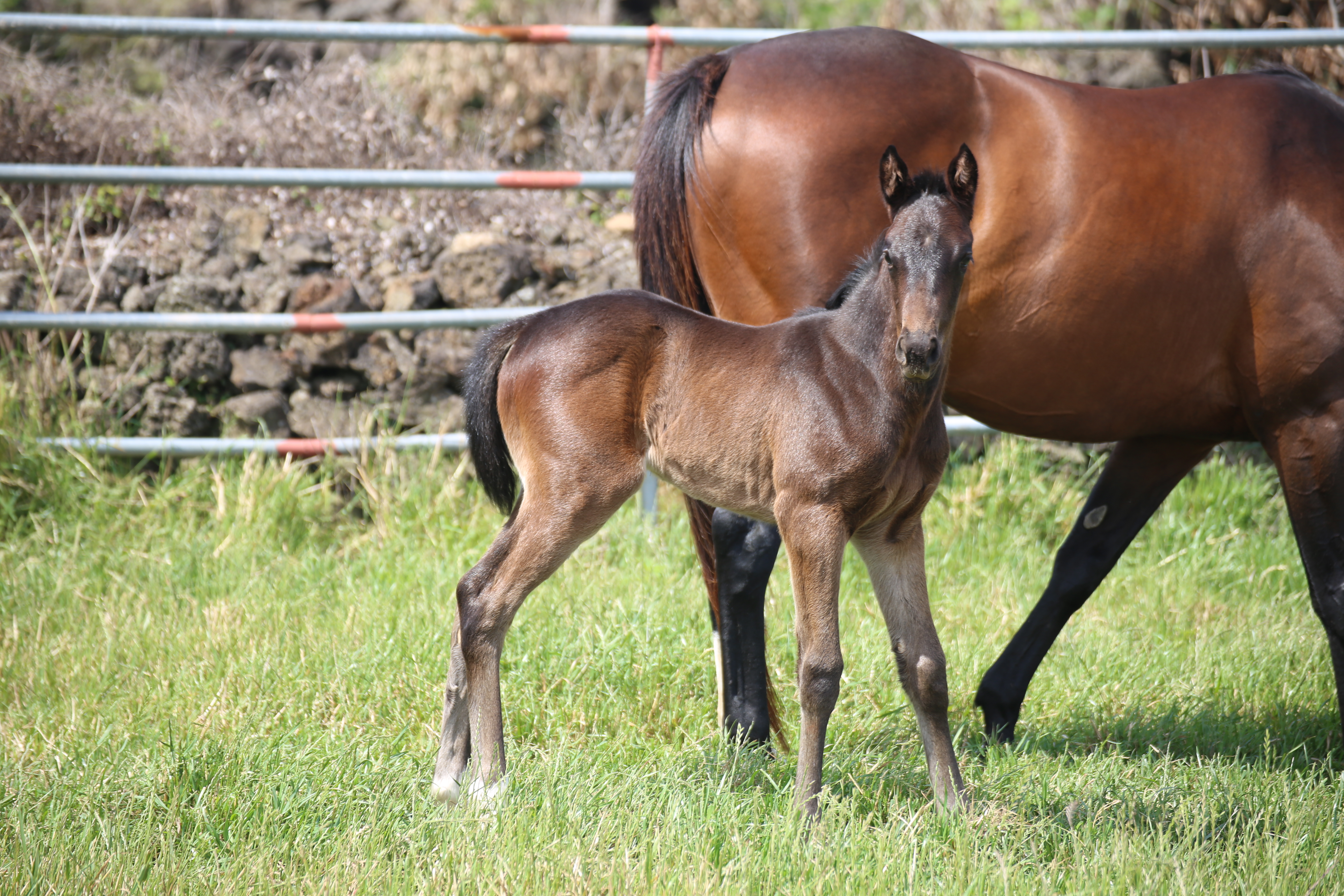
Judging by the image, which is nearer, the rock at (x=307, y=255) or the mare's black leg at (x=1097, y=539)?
the mare's black leg at (x=1097, y=539)

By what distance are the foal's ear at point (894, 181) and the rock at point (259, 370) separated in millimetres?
3444

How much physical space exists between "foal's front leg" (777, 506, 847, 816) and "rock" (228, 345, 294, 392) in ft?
10.8

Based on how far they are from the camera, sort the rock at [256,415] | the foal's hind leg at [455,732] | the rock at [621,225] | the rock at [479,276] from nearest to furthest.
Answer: the foal's hind leg at [455,732] < the rock at [256,415] < the rock at [479,276] < the rock at [621,225]

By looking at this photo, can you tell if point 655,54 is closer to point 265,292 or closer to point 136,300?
point 265,292

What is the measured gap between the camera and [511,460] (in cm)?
293

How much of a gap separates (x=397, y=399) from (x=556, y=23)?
5443mm

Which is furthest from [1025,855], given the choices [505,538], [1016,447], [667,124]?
[1016,447]

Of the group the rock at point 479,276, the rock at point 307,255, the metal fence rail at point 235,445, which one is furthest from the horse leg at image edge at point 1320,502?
the rock at point 307,255

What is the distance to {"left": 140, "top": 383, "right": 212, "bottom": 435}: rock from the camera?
4984 mm

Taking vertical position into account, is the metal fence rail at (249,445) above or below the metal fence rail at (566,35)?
below

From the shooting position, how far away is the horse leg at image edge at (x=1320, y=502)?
3.25m

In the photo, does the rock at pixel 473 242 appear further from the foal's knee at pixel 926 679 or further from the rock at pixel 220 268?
the foal's knee at pixel 926 679

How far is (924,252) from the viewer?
234 cm

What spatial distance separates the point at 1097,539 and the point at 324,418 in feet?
10.9
